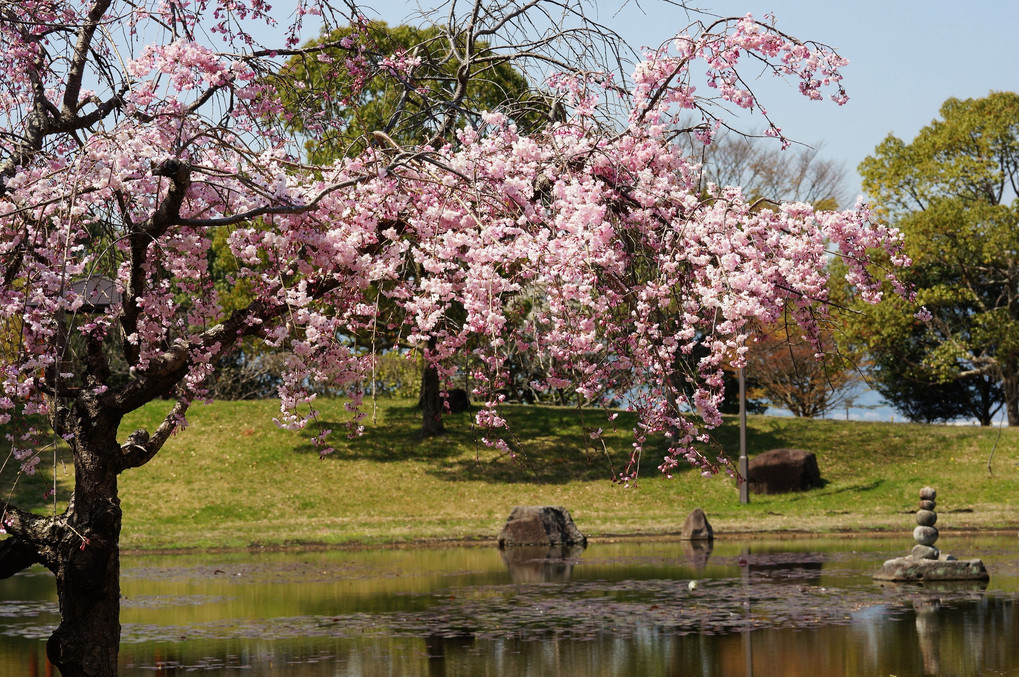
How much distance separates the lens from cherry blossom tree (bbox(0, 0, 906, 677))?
7.79 metres


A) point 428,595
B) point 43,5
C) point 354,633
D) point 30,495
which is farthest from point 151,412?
point 43,5

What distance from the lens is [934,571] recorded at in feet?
54.2

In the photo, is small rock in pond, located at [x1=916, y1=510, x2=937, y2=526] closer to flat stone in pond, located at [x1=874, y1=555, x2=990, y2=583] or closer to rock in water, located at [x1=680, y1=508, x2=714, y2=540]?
flat stone in pond, located at [x1=874, y1=555, x2=990, y2=583]

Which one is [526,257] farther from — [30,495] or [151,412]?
[151,412]

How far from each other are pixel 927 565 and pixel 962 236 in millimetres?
21873

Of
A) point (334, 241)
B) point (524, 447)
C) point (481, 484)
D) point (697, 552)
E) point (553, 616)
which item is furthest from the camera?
point (524, 447)

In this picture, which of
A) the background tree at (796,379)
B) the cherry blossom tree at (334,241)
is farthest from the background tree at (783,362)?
the cherry blossom tree at (334,241)

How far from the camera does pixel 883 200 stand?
3753 centimetres

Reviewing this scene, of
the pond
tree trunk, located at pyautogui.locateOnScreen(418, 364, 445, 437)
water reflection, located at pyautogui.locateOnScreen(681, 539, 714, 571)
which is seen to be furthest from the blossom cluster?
tree trunk, located at pyautogui.locateOnScreen(418, 364, 445, 437)

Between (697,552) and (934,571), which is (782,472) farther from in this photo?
(934,571)

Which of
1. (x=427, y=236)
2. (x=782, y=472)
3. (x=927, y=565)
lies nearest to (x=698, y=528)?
(x=782, y=472)

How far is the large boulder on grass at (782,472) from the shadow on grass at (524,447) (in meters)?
1.66

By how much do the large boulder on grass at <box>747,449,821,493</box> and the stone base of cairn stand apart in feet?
40.5

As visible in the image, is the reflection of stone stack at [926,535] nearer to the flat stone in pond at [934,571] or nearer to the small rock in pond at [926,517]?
the small rock in pond at [926,517]
